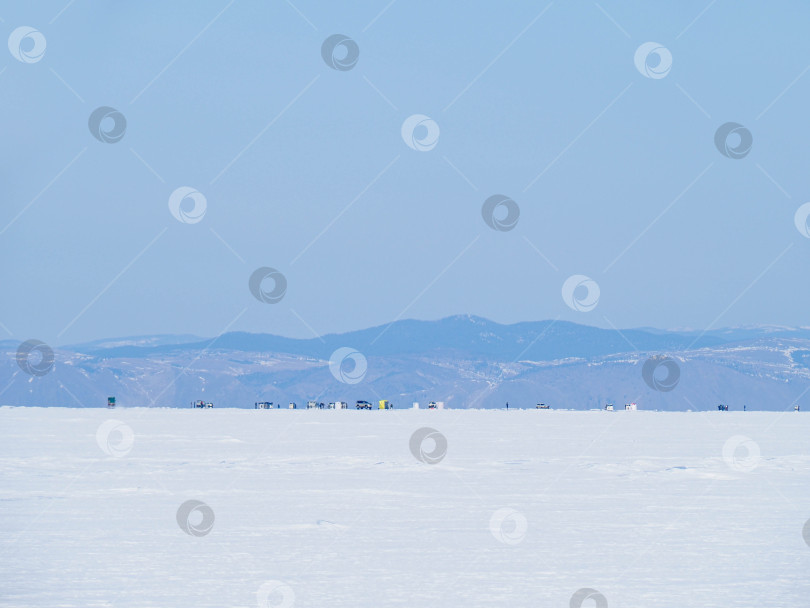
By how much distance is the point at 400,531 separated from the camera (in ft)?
59.3

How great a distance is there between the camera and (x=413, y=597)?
13.0 m

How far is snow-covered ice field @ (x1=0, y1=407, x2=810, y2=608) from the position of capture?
43.8ft

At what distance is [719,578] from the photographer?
1412cm

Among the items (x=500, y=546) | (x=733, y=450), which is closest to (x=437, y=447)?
(x=733, y=450)

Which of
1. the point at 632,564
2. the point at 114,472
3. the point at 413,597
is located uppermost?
the point at 114,472

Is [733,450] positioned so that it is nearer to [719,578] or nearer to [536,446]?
[536,446]

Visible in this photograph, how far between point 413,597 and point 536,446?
29977 millimetres

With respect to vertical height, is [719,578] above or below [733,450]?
below

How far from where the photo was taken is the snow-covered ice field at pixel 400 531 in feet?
43.8

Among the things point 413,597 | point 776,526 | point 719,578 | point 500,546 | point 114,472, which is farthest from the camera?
point 114,472

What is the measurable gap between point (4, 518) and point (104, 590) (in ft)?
22.3

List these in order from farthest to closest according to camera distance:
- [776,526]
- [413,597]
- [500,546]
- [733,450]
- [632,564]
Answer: [733,450]
[776,526]
[500,546]
[632,564]
[413,597]

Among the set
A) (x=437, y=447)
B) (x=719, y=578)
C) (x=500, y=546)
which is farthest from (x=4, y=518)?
(x=437, y=447)

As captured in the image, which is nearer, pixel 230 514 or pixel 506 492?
pixel 230 514
